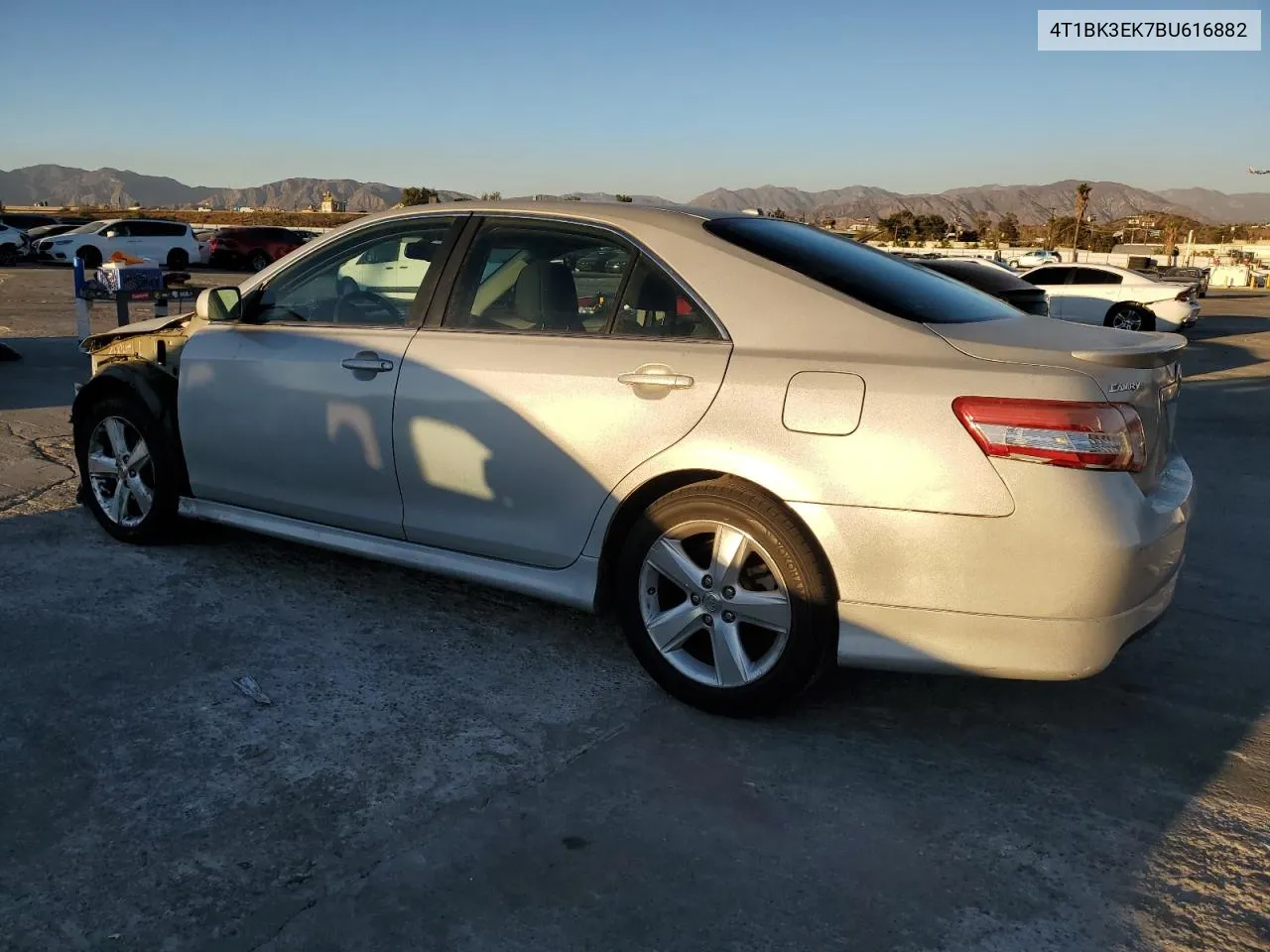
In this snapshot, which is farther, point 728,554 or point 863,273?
point 863,273

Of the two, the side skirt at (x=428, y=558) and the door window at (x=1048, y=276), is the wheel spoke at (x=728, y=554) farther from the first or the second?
the door window at (x=1048, y=276)

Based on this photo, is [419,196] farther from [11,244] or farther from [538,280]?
[538,280]

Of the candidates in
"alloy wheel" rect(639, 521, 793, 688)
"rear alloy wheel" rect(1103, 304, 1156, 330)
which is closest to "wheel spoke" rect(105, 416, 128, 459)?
"alloy wheel" rect(639, 521, 793, 688)

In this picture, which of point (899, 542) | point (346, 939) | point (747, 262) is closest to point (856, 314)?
point (747, 262)

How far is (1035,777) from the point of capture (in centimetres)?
308

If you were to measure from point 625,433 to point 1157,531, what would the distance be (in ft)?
5.29

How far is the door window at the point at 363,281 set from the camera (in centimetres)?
410

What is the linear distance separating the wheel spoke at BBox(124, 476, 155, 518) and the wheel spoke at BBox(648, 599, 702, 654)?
2.67 m

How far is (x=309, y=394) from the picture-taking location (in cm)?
416

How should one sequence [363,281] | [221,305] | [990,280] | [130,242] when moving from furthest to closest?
[130,242] < [990,280] < [221,305] < [363,281]

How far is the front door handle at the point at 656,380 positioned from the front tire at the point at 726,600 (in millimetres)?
329

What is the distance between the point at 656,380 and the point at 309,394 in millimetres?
1561

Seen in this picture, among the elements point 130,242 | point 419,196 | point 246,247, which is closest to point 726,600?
point 246,247

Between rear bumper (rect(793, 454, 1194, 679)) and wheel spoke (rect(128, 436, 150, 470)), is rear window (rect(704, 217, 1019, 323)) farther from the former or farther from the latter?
wheel spoke (rect(128, 436, 150, 470))
